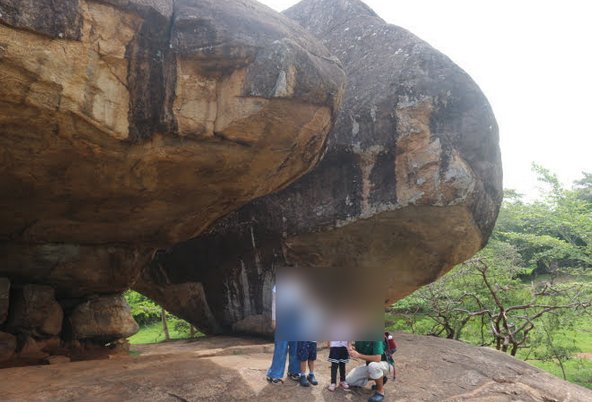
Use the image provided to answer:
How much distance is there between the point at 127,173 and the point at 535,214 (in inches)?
525

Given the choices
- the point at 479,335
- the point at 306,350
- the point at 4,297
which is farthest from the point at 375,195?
the point at 479,335

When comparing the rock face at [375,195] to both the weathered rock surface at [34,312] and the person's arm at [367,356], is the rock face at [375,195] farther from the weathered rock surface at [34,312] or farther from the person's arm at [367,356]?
the person's arm at [367,356]

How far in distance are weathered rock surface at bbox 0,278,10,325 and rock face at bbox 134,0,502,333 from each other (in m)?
3.08

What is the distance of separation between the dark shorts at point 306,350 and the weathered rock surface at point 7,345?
429 centimetres

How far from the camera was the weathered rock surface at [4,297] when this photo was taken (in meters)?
6.20

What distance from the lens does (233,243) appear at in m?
8.59

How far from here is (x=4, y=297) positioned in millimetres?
6238

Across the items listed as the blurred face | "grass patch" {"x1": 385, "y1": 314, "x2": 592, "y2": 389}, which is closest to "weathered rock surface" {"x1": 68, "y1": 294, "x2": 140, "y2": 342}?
the blurred face

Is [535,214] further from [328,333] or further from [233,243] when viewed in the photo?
[328,333]

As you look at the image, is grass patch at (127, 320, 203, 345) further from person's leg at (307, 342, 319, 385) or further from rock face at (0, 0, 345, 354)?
person's leg at (307, 342, 319, 385)

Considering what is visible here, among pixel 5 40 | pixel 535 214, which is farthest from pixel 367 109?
pixel 535 214

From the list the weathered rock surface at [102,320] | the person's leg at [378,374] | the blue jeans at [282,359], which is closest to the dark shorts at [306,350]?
the blue jeans at [282,359]

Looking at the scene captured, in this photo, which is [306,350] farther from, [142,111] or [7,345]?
[7,345]

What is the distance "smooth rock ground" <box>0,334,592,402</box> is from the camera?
14.9ft
